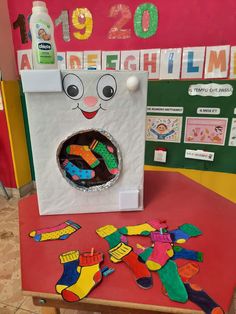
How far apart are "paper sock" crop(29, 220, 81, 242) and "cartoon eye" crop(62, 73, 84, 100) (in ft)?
1.35

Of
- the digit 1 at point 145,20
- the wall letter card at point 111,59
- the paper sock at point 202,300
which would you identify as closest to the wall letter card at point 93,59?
the wall letter card at point 111,59

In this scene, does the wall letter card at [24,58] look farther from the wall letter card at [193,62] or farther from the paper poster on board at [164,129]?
the wall letter card at [193,62]

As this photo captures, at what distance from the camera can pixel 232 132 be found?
166 cm

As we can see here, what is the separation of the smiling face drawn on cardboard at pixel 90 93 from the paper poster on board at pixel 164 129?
113 cm

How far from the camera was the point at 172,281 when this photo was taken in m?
0.56

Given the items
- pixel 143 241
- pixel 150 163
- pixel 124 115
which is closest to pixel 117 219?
pixel 143 241

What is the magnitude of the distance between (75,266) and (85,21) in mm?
1806

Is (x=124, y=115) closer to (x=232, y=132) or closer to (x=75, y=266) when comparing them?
(x=75, y=266)

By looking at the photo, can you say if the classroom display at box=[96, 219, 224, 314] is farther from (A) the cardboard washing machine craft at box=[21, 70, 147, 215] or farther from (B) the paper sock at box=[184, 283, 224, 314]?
(A) the cardboard washing machine craft at box=[21, 70, 147, 215]

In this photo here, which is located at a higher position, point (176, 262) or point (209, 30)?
point (209, 30)

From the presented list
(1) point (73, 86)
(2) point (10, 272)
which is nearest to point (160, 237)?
(1) point (73, 86)

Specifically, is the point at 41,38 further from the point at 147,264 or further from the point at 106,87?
the point at 147,264

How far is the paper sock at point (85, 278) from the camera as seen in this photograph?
530 millimetres

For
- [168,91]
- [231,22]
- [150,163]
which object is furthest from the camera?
[150,163]
